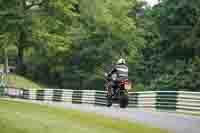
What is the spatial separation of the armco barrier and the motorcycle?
5.21ft

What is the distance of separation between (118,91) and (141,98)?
387cm

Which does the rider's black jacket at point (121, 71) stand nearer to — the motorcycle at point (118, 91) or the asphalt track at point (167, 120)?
the motorcycle at point (118, 91)

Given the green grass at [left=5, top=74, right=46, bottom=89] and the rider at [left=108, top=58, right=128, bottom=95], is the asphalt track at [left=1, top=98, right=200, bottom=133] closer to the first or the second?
the rider at [left=108, top=58, right=128, bottom=95]

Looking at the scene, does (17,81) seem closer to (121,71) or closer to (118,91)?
(118,91)

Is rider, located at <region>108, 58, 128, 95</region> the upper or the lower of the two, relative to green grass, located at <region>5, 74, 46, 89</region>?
Result: upper

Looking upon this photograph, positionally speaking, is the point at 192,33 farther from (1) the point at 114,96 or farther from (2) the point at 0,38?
(1) the point at 114,96

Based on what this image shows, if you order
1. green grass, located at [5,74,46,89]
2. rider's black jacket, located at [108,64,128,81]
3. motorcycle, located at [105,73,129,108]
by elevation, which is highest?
rider's black jacket, located at [108,64,128,81]

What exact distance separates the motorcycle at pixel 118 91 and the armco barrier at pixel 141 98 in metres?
1.59

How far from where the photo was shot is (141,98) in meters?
25.6

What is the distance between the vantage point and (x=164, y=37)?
47.0 metres

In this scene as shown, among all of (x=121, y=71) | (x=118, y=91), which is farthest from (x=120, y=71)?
(x=118, y=91)

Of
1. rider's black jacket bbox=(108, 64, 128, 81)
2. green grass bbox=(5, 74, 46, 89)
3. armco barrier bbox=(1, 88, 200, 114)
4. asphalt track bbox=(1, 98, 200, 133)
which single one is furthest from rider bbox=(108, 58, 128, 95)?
green grass bbox=(5, 74, 46, 89)

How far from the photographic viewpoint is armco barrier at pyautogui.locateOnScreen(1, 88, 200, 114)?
1961 centimetres

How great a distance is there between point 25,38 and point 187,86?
1227 centimetres
